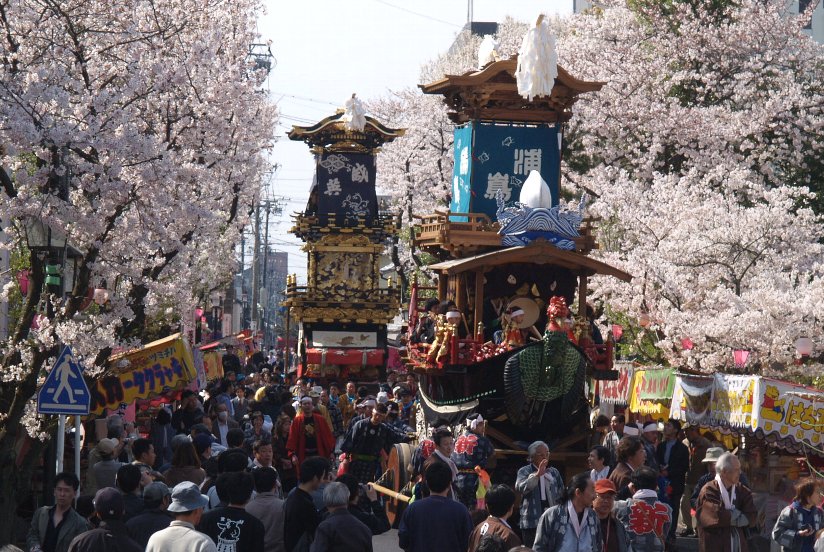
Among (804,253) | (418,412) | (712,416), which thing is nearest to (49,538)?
(712,416)

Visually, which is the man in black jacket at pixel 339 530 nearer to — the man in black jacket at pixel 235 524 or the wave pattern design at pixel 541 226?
the man in black jacket at pixel 235 524

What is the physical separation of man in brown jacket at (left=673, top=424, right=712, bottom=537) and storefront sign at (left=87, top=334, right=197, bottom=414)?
728 centimetres

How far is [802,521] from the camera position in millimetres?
11867

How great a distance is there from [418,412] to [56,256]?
1021 centimetres

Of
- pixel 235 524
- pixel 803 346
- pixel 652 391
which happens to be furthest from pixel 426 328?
pixel 235 524

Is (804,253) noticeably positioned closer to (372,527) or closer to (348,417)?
(348,417)

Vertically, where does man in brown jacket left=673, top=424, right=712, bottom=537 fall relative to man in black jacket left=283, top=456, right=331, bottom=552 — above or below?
below

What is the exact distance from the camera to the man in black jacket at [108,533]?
8.65 metres

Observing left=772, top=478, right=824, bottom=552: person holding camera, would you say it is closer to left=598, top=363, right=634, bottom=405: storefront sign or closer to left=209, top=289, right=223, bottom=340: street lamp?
left=598, top=363, right=634, bottom=405: storefront sign

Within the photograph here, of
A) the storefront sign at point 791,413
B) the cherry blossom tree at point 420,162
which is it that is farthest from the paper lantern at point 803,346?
the cherry blossom tree at point 420,162

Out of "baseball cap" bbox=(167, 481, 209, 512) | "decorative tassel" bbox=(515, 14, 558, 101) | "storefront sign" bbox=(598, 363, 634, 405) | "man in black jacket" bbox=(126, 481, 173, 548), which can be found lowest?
"storefront sign" bbox=(598, 363, 634, 405)

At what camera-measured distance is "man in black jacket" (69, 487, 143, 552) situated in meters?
8.65

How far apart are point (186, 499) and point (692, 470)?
37.3 ft

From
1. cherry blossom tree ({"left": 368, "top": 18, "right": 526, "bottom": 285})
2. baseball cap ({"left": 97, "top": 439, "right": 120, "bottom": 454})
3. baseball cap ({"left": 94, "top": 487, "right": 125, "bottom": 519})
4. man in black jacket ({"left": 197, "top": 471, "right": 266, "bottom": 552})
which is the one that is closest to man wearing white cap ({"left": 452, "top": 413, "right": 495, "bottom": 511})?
baseball cap ({"left": 97, "top": 439, "right": 120, "bottom": 454})
